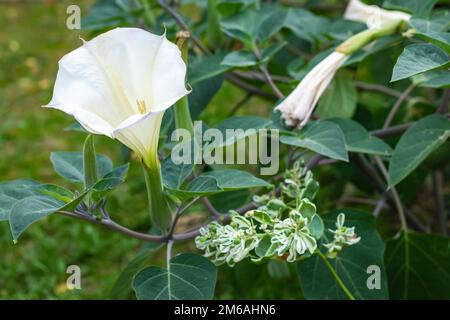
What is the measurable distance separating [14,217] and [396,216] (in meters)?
1.36

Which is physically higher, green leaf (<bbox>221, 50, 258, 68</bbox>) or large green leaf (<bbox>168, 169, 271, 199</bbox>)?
green leaf (<bbox>221, 50, 258, 68</bbox>)

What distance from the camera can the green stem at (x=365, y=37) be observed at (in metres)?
1.30

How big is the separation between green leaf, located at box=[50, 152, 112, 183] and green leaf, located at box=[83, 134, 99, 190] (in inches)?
2.3

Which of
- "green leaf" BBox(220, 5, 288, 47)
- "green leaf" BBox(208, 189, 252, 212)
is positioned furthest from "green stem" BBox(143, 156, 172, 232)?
"green leaf" BBox(220, 5, 288, 47)

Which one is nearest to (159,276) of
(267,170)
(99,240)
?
(267,170)

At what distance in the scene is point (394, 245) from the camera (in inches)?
57.1

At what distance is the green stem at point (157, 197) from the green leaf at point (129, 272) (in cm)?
Answer: 11

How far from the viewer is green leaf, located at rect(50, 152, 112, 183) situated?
1166 mm

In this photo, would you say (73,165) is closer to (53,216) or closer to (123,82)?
(123,82)

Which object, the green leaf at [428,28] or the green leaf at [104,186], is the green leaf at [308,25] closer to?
the green leaf at [428,28]

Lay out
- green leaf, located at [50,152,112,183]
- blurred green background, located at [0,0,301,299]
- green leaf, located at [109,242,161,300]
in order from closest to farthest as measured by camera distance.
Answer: green leaf, located at [50,152,112,183] < green leaf, located at [109,242,161,300] < blurred green background, located at [0,0,301,299]

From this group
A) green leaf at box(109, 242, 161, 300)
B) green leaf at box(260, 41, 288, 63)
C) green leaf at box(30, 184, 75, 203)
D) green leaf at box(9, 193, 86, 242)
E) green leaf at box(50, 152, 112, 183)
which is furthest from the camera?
green leaf at box(260, 41, 288, 63)

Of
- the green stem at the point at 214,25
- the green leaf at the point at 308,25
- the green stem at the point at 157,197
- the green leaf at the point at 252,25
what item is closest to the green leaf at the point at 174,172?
the green stem at the point at 157,197

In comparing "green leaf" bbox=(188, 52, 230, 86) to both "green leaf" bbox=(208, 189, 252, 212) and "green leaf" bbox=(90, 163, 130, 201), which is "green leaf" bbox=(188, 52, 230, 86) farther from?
"green leaf" bbox=(90, 163, 130, 201)
